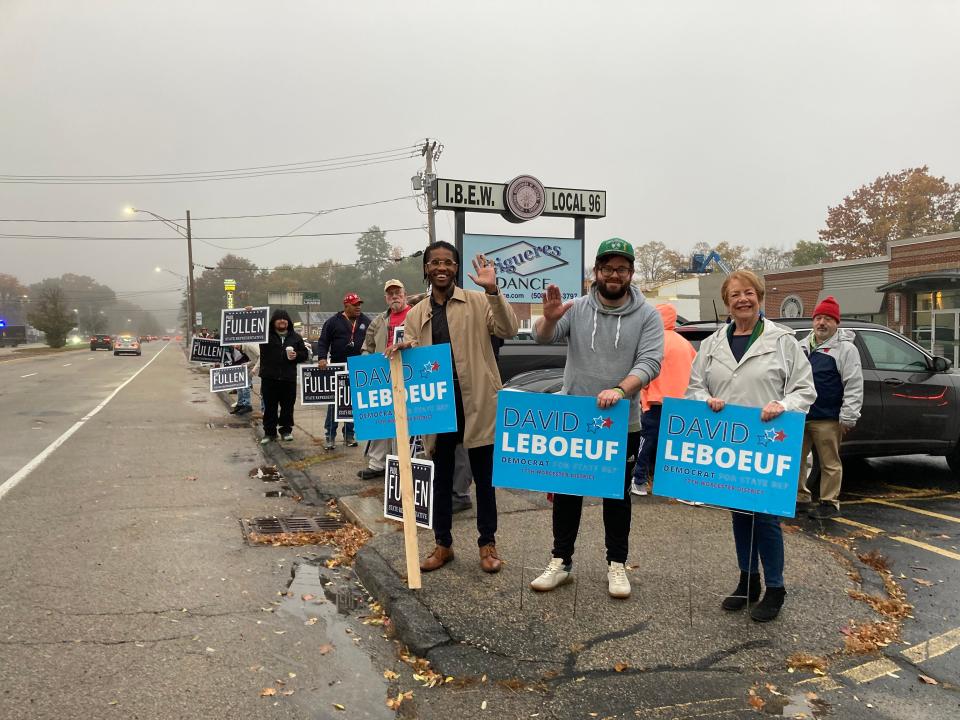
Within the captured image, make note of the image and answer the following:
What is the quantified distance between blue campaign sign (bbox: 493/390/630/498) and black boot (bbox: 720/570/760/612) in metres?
0.87

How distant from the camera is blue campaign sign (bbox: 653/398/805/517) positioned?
12.1 ft

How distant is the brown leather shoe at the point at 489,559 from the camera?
4.52m

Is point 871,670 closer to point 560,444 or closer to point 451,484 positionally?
point 560,444

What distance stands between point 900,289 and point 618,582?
2401cm

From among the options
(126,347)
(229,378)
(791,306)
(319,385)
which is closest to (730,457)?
(319,385)

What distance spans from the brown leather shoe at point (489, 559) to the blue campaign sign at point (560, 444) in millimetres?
770

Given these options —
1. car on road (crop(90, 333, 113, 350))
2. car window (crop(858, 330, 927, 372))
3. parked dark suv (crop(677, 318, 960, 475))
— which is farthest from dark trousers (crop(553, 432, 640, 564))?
car on road (crop(90, 333, 113, 350))

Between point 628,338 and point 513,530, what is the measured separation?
87.3 inches

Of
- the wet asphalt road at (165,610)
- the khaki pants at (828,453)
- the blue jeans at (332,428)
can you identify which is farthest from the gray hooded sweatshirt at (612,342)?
the blue jeans at (332,428)

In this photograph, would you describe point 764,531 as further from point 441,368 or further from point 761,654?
point 441,368

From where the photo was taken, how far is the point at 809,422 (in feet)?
20.6

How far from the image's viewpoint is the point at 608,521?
4.18 meters

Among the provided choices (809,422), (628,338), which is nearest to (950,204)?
(809,422)

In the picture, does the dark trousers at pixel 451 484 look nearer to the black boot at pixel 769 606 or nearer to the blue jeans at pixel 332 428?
the black boot at pixel 769 606
